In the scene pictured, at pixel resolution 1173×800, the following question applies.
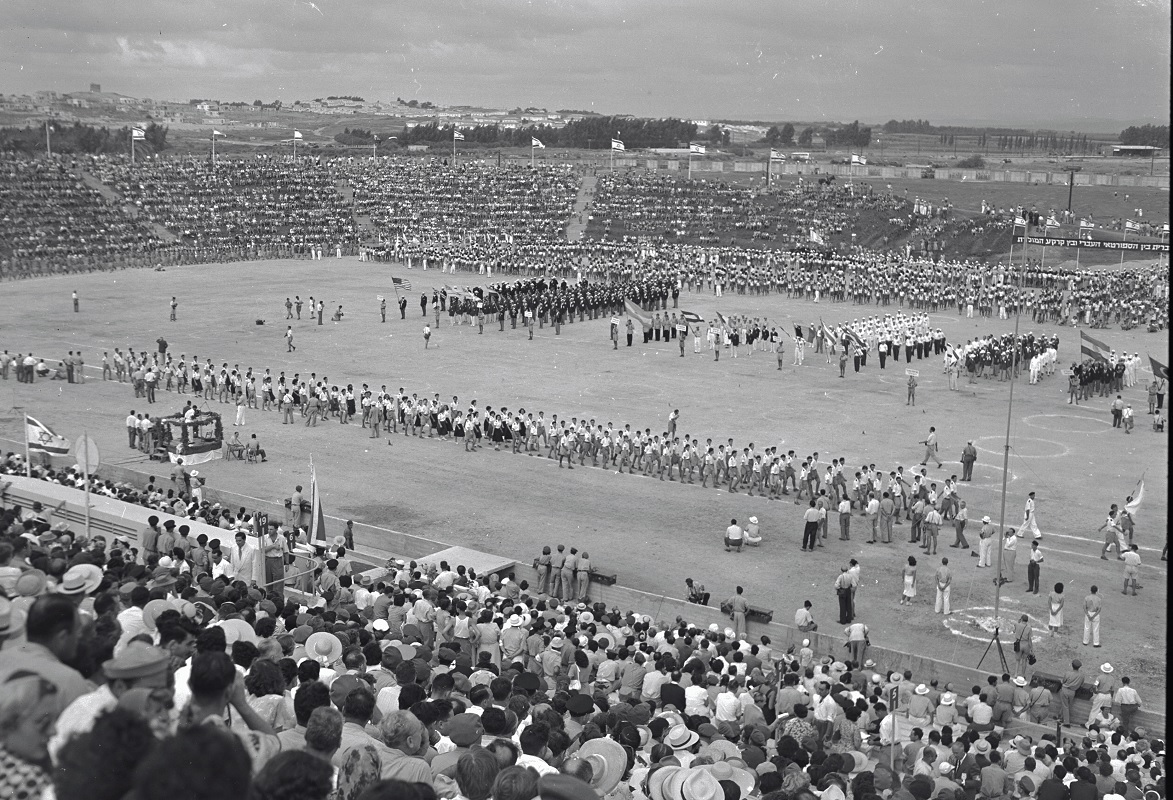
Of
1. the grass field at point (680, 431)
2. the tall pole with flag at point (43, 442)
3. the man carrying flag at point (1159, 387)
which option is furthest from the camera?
the man carrying flag at point (1159, 387)

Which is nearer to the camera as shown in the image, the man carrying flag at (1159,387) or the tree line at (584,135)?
the man carrying flag at (1159,387)

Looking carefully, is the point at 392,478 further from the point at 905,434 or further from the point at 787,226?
the point at 787,226

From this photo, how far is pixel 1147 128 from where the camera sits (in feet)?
342

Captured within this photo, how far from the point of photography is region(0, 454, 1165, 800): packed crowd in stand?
4.97 meters

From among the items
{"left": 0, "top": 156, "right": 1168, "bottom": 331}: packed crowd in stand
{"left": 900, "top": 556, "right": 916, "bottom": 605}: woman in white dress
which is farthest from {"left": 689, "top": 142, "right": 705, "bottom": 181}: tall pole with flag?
{"left": 900, "top": 556, "right": 916, "bottom": 605}: woman in white dress

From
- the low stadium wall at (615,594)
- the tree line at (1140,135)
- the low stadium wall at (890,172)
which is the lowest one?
the low stadium wall at (615,594)

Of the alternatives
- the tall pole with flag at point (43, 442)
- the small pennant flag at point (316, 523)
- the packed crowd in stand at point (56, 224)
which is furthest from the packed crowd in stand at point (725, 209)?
the small pennant flag at point (316, 523)

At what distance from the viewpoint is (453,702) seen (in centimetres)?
953

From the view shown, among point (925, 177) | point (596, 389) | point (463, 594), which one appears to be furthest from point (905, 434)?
point (925, 177)

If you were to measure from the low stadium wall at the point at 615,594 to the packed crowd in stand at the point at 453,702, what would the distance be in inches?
6.7

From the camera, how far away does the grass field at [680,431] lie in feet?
70.3

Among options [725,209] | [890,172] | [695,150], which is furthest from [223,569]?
[890,172]

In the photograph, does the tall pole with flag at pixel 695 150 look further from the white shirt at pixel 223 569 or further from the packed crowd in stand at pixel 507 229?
the white shirt at pixel 223 569

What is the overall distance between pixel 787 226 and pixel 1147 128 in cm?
4111
